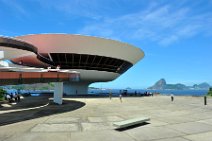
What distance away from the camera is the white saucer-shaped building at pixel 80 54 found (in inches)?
1994

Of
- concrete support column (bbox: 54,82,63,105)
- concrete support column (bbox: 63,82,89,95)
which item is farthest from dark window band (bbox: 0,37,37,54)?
concrete support column (bbox: 63,82,89,95)

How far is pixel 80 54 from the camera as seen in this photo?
174ft

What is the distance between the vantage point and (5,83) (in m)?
18.5

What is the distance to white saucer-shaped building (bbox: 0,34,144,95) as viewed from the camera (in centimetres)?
5066

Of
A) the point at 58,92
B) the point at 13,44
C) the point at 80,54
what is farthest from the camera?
the point at 80,54

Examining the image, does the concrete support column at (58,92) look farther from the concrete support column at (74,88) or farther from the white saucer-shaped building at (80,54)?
the concrete support column at (74,88)

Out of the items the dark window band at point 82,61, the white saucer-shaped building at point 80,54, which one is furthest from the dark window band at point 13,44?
the dark window band at point 82,61

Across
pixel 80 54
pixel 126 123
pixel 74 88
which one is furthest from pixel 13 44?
pixel 74 88

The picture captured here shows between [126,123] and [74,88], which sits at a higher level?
[74,88]

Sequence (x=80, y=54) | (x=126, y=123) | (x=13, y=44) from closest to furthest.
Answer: (x=126, y=123)
(x=13, y=44)
(x=80, y=54)

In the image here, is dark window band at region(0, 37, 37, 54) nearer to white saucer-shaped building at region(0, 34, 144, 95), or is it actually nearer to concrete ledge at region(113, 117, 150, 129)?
white saucer-shaped building at region(0, 34, 144, 95)

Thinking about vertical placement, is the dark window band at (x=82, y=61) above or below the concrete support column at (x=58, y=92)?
above

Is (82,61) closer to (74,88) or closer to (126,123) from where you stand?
(74,88)

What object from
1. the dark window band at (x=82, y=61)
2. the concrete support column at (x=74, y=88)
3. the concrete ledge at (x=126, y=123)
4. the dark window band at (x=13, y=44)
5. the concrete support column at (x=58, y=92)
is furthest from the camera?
the concrete support column at (x=74, y=88)
